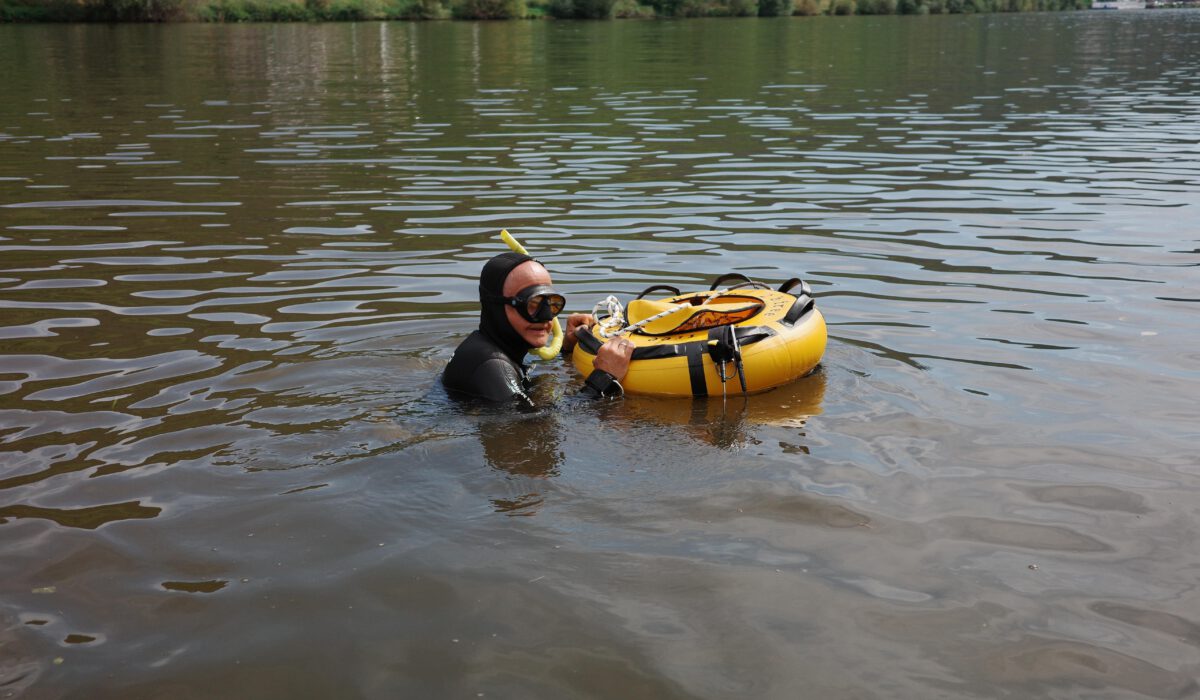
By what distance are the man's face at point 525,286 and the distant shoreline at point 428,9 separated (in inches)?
1988

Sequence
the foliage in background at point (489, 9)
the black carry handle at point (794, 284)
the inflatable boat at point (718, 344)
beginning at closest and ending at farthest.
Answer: the inflatable boat at point (718, 344) → the black carry handle at point (794, 284) → the foliage in background at point (489, 9)

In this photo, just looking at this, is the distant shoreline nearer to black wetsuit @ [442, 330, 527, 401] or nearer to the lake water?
the lake water

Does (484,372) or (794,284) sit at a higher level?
(794,284)

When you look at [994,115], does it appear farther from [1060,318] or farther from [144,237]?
[144,237]

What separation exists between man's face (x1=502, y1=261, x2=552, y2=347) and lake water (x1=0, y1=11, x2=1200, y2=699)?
457 mm

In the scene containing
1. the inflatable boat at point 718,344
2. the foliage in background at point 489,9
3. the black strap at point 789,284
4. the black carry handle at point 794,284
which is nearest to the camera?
the inflatable boat at point 718,344

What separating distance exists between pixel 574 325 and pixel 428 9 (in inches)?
2267

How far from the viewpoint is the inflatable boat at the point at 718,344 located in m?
6.54

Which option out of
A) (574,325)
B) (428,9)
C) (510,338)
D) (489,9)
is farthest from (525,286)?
Result: (428,9)

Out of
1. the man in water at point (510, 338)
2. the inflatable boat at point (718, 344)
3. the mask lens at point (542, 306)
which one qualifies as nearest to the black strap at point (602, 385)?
the man in water at point (510, 338)

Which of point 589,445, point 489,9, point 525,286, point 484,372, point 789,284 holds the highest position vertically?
point 489,9

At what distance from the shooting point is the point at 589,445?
19.5 feet

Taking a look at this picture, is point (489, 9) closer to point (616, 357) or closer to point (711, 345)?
point (616, 357)

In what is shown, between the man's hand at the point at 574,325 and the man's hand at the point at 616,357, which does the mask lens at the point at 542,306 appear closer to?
the man's hand at the point at 616,357
